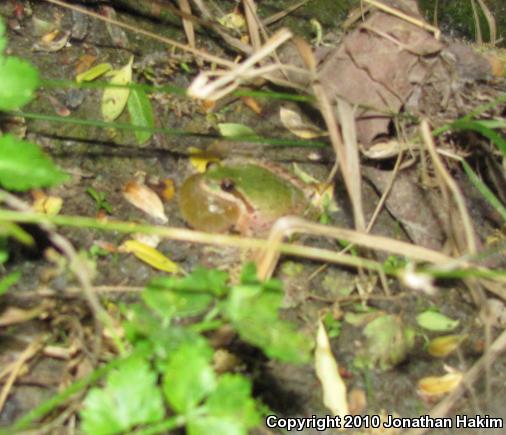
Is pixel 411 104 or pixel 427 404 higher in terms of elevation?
pixel 411 104

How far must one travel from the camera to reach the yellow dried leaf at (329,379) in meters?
1.47

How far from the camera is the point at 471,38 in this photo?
Result: 2.17 meters

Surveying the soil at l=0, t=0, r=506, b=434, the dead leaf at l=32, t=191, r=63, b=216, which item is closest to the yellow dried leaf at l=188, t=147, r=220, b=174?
the soil at l=0, t=0, r=506, b=434

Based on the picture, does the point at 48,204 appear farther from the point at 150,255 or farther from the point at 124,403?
the point at 124,403

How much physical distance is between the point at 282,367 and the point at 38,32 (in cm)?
112

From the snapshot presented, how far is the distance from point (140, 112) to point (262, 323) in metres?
0.84

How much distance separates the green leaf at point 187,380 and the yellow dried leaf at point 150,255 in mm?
521

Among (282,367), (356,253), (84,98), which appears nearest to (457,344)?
(356,253)

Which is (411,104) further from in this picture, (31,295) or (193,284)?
(31,295)

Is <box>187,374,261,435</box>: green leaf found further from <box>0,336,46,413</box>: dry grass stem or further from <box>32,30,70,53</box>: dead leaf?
<box>32,30,70,53</box>: dead leaf

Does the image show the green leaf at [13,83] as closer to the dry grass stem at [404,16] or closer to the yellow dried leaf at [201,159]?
the yellow dried leaf at [201,159]

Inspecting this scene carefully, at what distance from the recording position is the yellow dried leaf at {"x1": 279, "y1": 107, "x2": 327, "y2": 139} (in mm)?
1803

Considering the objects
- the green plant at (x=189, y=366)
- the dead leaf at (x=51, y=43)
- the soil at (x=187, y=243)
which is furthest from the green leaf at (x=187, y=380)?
the dead leaf at (x=51, y=43)

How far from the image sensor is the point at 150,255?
1567 mm
